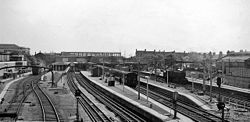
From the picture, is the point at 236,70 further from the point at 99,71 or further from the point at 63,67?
the point at 63,67

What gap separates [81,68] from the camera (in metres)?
123

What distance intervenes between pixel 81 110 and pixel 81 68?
9639cm

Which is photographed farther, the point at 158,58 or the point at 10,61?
the point at 158,58

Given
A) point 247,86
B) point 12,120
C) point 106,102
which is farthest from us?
point 247,86

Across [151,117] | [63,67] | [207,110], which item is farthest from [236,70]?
[63,67]

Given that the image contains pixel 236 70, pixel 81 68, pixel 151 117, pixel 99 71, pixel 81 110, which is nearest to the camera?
pixel 151 117

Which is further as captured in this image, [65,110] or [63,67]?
[63,67]

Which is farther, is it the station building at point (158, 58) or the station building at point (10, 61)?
the station building at point (158, 58)

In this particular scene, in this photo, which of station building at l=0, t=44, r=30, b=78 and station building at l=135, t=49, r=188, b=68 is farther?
station building at l=135, t=49, r=188, b=68

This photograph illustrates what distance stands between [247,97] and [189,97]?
310 inches

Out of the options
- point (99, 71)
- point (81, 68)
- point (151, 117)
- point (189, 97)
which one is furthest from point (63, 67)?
point (151, 117)

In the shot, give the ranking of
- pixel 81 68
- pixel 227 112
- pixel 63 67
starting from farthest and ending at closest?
pixel 81 68 → pixel 63 67 → pixel 227 112

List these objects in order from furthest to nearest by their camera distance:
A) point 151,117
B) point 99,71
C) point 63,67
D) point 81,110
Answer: point 63,67, point 99,71, point 81,110, point 151,117

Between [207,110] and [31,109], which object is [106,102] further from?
[207,110]
